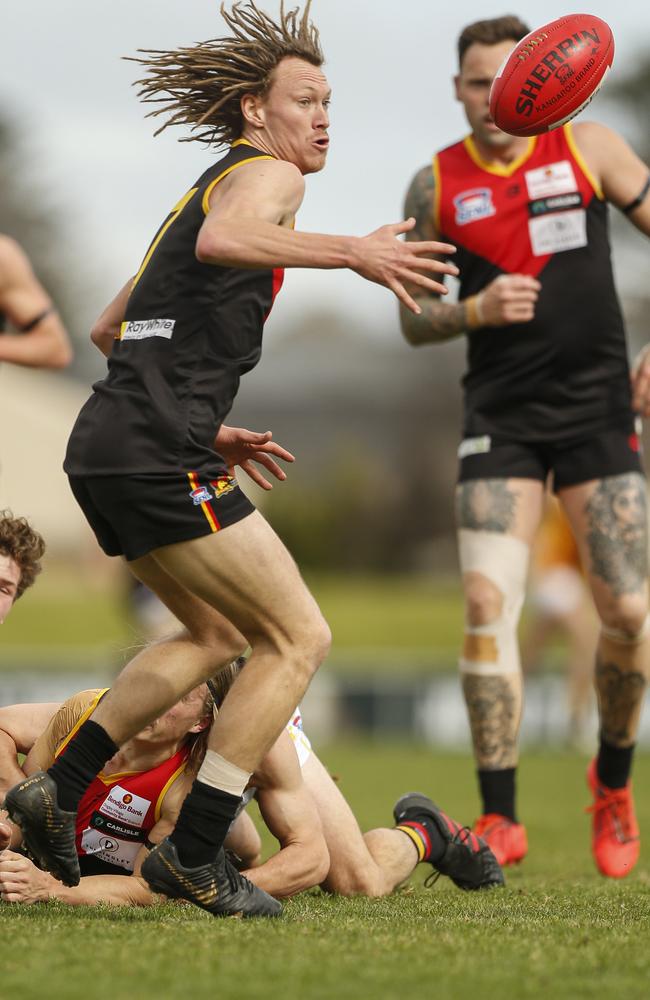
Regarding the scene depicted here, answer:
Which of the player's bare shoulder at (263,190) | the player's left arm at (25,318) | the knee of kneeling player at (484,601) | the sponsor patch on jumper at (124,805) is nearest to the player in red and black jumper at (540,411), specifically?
the knee of kneeling player at (484,601)

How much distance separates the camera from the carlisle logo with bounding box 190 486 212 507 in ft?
14.0

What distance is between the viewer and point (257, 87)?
4.74 m

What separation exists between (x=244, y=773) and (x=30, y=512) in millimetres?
45021

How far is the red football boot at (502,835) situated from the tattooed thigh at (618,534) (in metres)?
1.06

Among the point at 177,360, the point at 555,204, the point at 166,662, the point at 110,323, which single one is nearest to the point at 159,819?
the point at 166,662

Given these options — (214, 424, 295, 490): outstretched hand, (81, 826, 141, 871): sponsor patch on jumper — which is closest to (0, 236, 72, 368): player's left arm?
(214, 424, 295, 490): outstretched hand

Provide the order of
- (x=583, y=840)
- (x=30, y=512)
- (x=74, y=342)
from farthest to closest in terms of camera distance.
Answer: (x=74, y=342), (x=30, y=512), (x=583, y=840)

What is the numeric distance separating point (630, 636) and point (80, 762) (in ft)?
9.27

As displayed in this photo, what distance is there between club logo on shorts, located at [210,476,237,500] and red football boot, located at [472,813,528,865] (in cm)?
255

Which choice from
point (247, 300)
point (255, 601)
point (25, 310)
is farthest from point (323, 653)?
point (25, 310)

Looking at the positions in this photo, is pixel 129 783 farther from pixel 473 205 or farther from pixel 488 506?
pixel 473 205

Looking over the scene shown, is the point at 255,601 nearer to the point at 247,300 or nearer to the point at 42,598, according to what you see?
the point at 247,300

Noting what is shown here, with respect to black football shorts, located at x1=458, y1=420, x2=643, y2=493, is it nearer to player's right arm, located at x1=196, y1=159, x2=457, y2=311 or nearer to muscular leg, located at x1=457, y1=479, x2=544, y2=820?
muscular leg, located at x1=457, y1=479, x2=544, y2=820

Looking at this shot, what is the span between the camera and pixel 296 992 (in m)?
3.22
